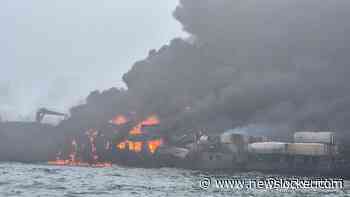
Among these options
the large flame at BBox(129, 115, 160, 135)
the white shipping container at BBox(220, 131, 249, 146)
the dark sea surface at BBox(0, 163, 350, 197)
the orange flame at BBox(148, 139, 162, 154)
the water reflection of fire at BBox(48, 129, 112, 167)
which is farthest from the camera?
the large flame at BBox(129, 115, 160, 135)

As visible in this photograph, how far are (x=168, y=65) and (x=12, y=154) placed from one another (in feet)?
161

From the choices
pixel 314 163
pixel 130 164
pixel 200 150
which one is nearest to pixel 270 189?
pixel 314 163

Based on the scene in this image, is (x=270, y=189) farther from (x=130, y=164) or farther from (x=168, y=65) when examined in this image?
(x=168, y=65)

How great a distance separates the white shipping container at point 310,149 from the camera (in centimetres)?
11944

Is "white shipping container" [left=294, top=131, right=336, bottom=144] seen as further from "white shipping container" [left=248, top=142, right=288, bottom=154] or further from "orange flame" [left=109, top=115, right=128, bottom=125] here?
"orange flame" [left=109, top=115, right=128, bottom=125]

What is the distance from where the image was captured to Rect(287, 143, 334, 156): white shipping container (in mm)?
119438

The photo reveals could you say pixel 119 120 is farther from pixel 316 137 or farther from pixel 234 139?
pixel 316 137

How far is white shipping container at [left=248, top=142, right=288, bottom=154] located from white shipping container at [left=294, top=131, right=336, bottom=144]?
4.94 metres

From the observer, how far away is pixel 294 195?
3105 inches

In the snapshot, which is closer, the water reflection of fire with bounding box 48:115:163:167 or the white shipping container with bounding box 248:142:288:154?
the white shipping container with bounding box 248:142:288:154

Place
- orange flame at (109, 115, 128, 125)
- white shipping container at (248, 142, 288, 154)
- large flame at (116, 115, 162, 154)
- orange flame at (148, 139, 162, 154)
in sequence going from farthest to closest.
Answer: orange flame at (109, 115, 128, 125), large flame at (116, 115, 162, 154), orange flame at (148, 139, 162, 154), white shipping container at (248, 142, 288, 154)

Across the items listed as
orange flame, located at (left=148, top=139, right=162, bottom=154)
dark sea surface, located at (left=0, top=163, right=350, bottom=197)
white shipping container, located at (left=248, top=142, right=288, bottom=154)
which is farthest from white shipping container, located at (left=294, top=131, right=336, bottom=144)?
orange flame, located at (left=148, top=139, right=162, bottom=154)

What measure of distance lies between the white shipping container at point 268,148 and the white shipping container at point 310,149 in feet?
4.08

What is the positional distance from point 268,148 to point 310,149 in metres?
9.07
